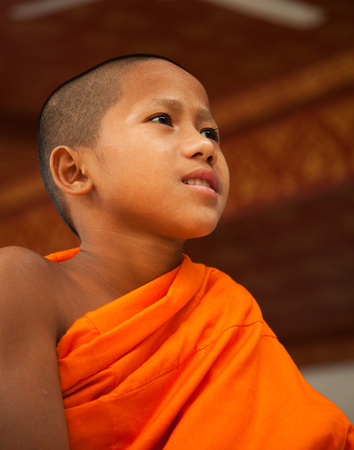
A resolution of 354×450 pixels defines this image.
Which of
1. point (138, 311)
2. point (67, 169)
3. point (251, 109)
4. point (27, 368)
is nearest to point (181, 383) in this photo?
point (138, 311)

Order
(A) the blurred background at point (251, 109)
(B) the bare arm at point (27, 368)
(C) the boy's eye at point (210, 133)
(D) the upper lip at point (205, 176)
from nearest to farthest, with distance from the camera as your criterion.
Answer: (B) the bare arm at point (27, 368)
(D) the upper lip at point (205, 176)
(C) the boy's eye at point (210, 133)
(A) the blurred background at point (251, 109)

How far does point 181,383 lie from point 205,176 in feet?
0.94

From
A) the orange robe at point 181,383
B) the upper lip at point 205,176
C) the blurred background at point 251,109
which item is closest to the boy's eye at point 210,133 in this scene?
the upper lip at point 205,176

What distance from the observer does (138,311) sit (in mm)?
958

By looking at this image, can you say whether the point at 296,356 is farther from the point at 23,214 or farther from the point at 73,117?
the point at 73,117

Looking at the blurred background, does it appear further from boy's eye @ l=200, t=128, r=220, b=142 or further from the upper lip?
the upper lip

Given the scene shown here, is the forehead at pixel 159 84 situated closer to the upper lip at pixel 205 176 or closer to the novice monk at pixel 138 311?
the novice monk at pixel 138 311

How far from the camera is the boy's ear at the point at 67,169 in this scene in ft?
3.49

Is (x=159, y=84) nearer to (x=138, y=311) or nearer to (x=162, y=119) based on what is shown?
(x=162, y=119)

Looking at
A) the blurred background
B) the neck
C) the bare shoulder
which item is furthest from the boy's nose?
the blurred background

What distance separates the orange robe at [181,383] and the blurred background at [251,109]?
277 cm

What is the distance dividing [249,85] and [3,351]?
3.94 meters

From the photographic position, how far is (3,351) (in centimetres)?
80

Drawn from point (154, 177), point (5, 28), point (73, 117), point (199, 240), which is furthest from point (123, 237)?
point (199, 240)
